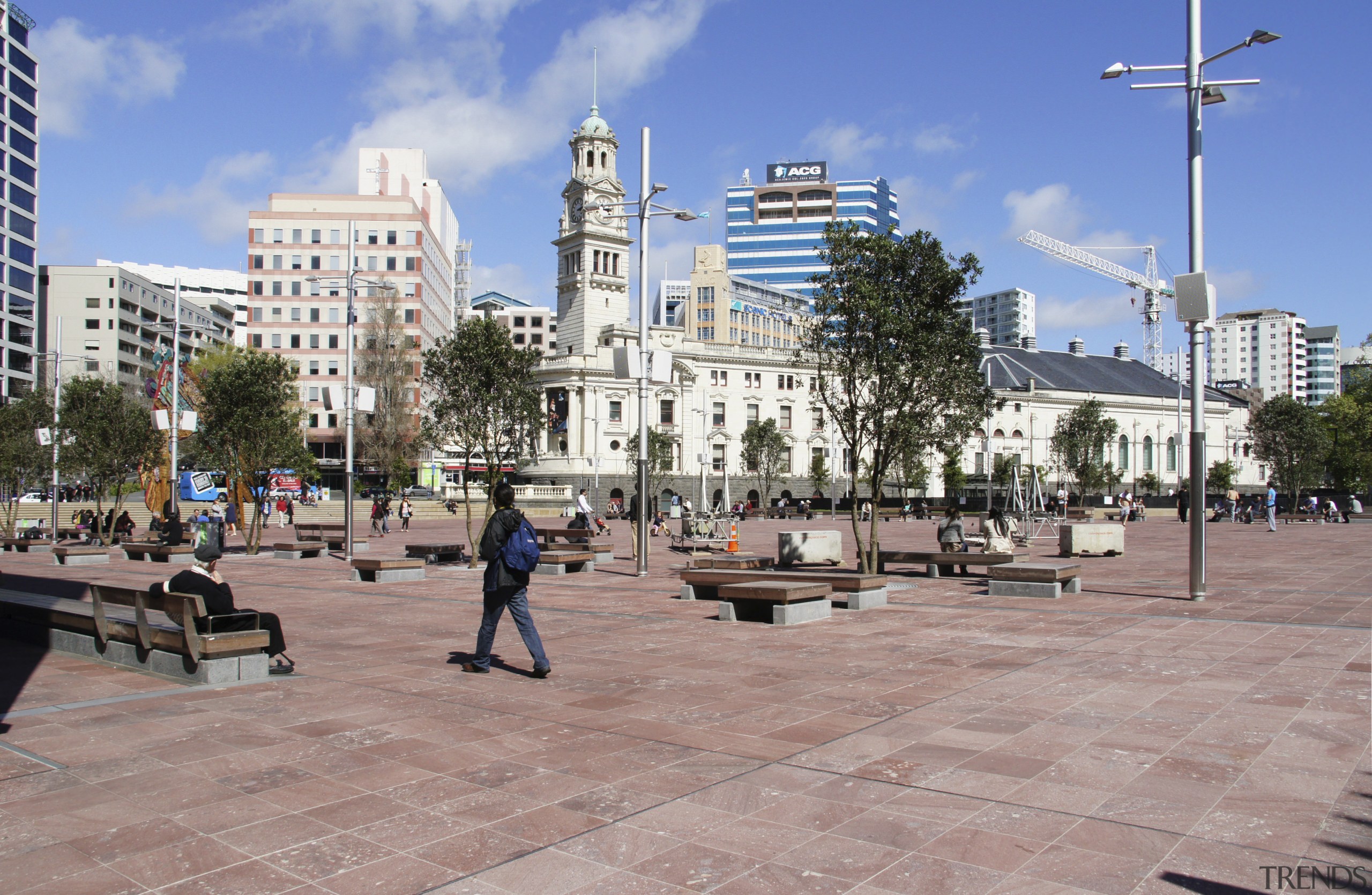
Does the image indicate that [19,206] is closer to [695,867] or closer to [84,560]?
[84,560]

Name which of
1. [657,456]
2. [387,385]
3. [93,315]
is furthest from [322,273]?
[657,456]

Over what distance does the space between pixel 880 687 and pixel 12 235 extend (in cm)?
8445

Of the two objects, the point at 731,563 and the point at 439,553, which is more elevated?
the point at 731,563

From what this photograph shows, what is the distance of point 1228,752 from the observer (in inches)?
237

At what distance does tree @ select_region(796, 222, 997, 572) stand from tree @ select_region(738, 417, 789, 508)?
2283 inches

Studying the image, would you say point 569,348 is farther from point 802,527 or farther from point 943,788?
point 943,788

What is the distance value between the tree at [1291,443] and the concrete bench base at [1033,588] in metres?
55.1

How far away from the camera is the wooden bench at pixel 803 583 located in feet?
42.7

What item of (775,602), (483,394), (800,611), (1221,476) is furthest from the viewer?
(1221,476)

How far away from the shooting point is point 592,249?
254ft

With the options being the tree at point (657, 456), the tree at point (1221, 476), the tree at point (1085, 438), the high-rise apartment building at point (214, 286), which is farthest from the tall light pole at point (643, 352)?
the high-rise apartment building at point (214, 286)

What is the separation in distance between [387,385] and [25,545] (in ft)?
131

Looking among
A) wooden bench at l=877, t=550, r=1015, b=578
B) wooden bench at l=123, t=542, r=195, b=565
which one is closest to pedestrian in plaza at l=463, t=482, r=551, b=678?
wooden bench at l=877, t=550, r=1015, b=578

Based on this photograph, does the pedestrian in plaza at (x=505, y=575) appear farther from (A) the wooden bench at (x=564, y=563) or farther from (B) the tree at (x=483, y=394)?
(B) the tree at (x=483, y=394)
